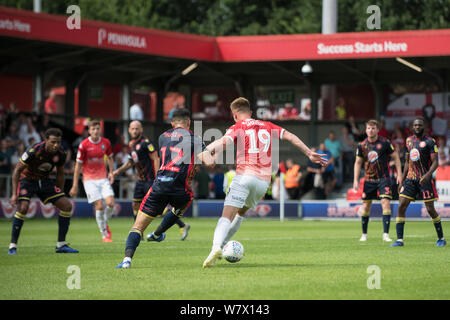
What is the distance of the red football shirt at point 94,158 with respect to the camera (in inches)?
638

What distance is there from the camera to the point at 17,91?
27.4m

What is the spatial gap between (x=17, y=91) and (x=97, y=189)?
12249 millimetres

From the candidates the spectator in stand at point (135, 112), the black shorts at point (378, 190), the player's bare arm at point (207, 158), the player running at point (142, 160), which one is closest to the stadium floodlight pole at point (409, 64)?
the spectator in stand at point (135, 112)

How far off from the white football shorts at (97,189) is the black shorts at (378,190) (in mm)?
5085

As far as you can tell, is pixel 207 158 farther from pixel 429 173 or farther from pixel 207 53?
pixel 207 53

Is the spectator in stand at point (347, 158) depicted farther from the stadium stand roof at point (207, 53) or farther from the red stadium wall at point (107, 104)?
the red stadium wall at point (107, 104)

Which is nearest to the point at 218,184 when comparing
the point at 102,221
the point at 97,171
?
the point at 97,171

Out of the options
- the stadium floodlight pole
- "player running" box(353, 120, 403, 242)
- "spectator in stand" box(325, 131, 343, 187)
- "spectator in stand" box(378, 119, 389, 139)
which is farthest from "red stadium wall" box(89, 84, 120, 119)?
"player running" box(353, 120, 403, 242)

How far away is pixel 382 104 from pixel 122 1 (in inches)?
1136

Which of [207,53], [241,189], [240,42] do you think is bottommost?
[241,189]

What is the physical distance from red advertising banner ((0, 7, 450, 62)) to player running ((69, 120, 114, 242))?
9.02 meters

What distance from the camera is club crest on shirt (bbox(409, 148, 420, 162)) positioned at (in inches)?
547

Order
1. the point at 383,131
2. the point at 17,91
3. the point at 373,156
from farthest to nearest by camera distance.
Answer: the point at 383,131
the point at 17,91
the point at 373,156

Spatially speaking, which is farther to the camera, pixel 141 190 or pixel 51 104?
pixel 51 104
